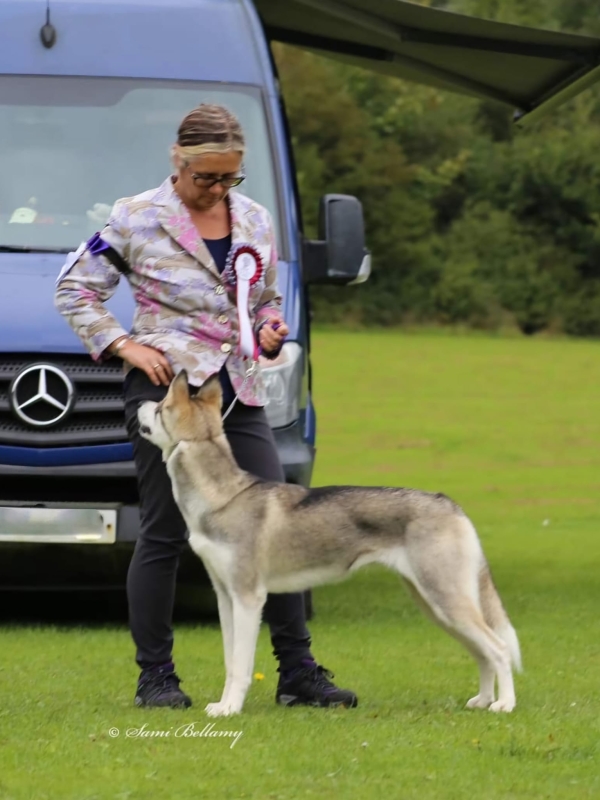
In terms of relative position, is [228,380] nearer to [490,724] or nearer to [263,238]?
[263,238]

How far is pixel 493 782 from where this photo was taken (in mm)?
4855

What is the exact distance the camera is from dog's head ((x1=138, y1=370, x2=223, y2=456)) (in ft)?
19.1

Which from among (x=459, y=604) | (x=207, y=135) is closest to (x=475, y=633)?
(x=459, y=604)

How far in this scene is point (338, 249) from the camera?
8977 mm

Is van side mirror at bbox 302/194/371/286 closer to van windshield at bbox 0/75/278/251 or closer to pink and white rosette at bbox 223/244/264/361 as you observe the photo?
van windshield at bbox 0/75/278/251

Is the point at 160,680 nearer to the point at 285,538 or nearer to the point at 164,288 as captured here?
the point at 285,538

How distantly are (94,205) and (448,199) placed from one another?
163ft

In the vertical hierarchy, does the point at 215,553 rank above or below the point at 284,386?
below

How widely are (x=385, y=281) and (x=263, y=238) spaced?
46856 mm

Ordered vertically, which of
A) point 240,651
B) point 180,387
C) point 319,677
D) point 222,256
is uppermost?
point 222,256

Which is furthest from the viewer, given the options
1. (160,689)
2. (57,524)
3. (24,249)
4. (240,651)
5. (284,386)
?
(24,249)

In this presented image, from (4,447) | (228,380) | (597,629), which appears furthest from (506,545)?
(228,380)

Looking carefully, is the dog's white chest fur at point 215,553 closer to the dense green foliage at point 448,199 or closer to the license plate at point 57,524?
the license plate at point 57,524

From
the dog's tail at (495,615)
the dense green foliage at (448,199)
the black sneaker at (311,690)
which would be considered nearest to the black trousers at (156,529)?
the black sneaker at (311,690)
